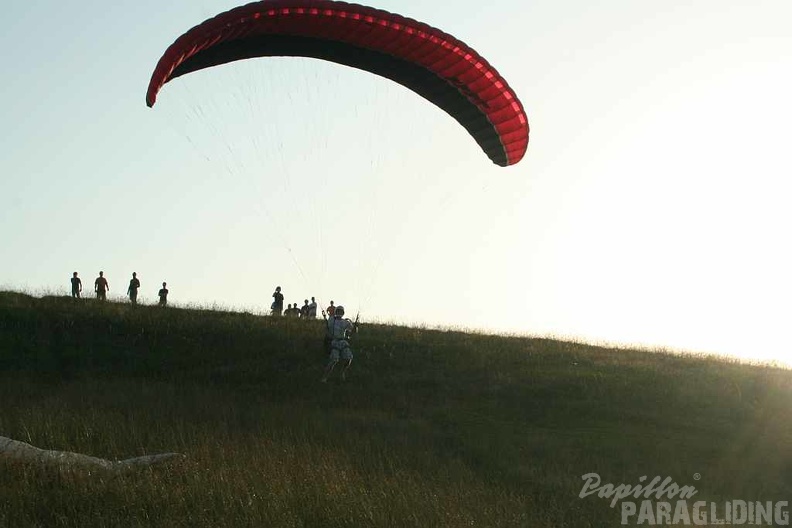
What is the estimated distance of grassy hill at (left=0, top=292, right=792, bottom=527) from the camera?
1145cm

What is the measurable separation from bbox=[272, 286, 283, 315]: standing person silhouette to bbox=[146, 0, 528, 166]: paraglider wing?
1368cm

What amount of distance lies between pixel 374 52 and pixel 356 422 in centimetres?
733

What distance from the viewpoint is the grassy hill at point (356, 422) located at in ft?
37.6

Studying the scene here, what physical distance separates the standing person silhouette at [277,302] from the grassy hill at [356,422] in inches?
161

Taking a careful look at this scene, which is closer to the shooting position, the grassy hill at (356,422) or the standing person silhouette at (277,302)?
the grassy hill at (356,422)

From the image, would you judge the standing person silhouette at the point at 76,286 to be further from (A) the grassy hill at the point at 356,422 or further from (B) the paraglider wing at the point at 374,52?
(B) the paraglider wing at the point at 374,52

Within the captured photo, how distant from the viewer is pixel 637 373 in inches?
968

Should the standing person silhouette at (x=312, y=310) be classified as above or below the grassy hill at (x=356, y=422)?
above

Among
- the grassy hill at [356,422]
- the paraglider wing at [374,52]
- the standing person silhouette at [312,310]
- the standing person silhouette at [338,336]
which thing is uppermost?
the paraglider wing at [374,52]

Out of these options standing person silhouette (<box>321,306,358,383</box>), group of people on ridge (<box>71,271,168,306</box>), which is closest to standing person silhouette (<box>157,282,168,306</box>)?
group of people on ridge (<box>71,271,168,306</box>)

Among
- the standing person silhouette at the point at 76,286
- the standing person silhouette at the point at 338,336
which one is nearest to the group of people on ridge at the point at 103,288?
the standing person silhouette at the point at 76,286

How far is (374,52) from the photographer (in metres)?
20.0

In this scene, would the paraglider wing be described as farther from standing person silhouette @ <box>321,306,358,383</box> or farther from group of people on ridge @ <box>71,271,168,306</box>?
group of people on ridge @ <box>71,271,168,306</box>

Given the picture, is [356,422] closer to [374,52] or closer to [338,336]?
[338,336]
